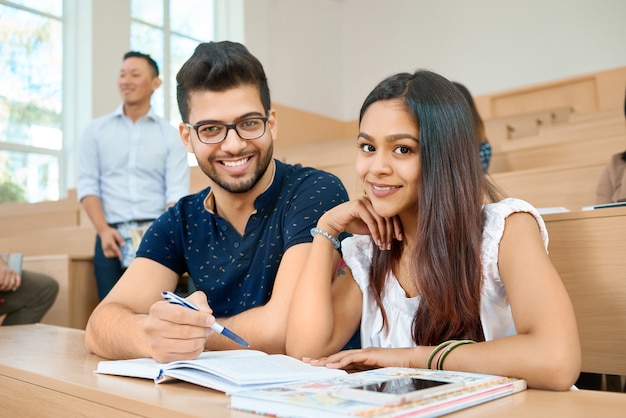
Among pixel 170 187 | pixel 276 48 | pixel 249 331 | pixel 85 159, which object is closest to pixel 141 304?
pixel 249 331

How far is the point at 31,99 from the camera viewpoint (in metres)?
6.13

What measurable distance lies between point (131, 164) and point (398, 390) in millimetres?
2511

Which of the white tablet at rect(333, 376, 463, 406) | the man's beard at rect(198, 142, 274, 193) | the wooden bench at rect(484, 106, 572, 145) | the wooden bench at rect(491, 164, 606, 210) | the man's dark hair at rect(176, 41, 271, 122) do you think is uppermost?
the wooden bench at rect(484, 106, 572, 145)

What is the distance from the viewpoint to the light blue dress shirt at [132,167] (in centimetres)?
300

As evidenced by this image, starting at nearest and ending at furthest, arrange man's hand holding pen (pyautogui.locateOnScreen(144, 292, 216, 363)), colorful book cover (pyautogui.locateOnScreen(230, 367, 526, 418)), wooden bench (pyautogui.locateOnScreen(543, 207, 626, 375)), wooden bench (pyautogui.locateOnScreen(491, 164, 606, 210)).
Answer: colorful book cover (pyautogui.locateOnScreen(230, 367, 526, 418)) < man's hand holding pen (pyautogui.locateOnScreen(144, 292, 216, 363)) < wooden bench (pyautogui.locateOnScreen(543, 207, 626, 375)) < wooden bench (pyautogui.locateOnScreen(491, 164, 606, 210))

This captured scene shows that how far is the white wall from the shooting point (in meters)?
7.09

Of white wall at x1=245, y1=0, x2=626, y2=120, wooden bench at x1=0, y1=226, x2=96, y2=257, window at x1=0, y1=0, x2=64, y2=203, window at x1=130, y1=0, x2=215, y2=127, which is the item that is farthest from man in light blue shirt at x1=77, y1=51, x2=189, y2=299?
white wall at x1=245, y1=0, x2=626, y2=120

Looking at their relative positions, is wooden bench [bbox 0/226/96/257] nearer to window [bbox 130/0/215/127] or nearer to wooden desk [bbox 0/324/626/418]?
wooden desk [bbox 0/324/626/418]

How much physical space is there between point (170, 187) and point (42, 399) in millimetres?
2069

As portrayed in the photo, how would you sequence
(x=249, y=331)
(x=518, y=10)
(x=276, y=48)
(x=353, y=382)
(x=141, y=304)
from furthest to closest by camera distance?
1. (x=276, y=48)
2. (x=518, y=10)
3. (x=141, y=304)
4. (x=249, y=331)
5. (x=353, y=382)

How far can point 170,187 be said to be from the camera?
3000mm

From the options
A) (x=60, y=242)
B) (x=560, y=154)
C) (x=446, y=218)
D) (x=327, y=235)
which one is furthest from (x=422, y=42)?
(x=446, y=218)

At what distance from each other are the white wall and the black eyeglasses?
645cm

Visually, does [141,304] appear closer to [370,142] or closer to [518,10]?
[370,142]
